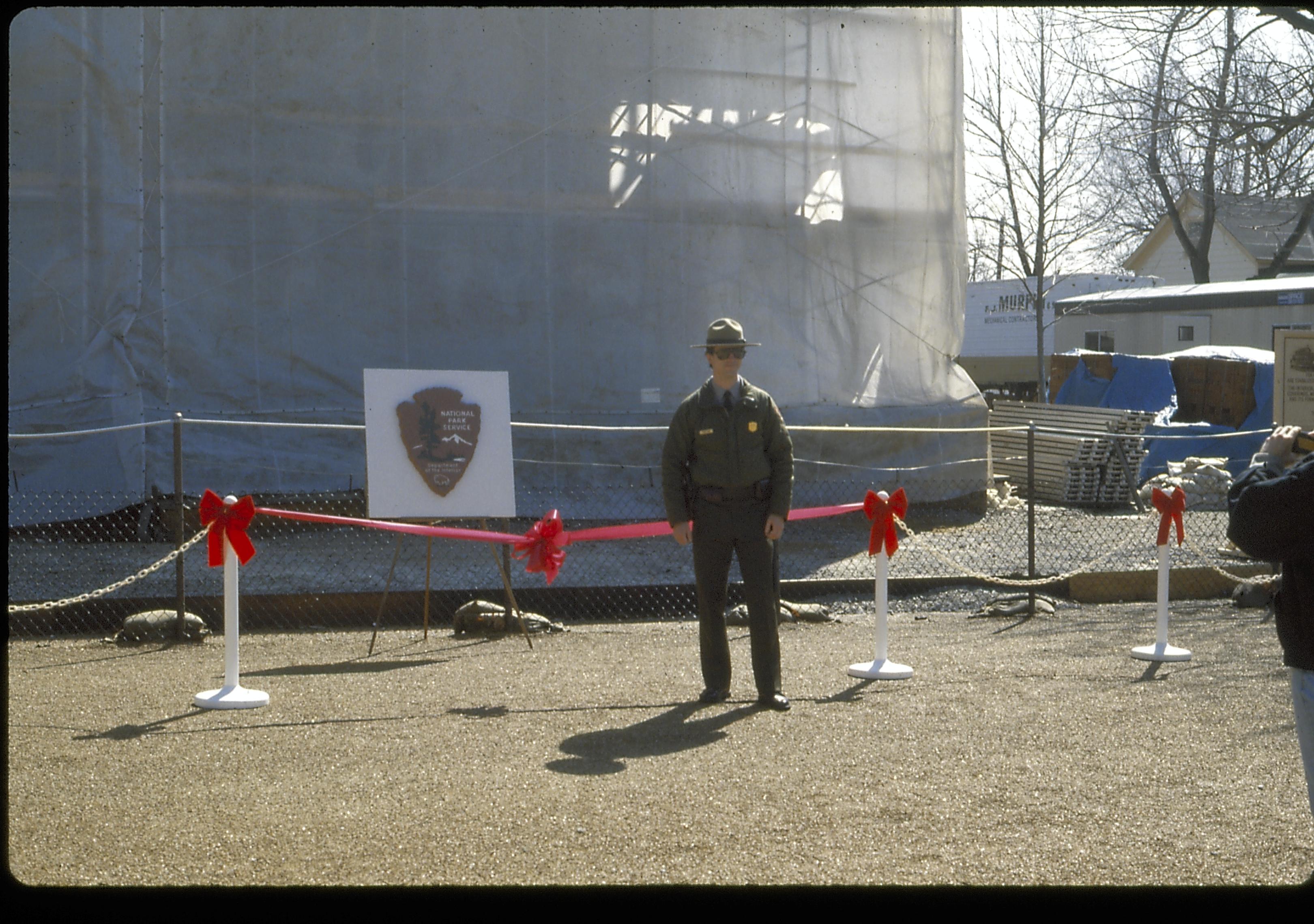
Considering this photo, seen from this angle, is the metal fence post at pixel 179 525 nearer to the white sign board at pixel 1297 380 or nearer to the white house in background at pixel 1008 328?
the white sign board at pixel 1297 380

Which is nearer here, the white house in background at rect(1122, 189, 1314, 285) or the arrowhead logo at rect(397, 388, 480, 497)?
the arrowhead logo at rect(397, 388, 480, 497)

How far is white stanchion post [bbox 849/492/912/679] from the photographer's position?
7906mm

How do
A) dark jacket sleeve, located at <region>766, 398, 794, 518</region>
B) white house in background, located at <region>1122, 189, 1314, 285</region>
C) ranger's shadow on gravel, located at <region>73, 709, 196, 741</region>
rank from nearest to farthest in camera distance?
ranger's shadow on gravel, located at <region>73, 709, 196, 741</region>
dark jacket sleeve, located at <region>766, 398, 794, 518</region>
white house in background, located at <region>1122, 189, 1314, 285</region>

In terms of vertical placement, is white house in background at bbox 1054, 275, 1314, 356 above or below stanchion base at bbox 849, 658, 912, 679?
above

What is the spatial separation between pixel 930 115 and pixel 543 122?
5215mm

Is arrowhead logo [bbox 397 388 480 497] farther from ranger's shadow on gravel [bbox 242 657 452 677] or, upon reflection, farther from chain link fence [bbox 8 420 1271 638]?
ranger's shadow on gravel [bbox 242 657 452 677]

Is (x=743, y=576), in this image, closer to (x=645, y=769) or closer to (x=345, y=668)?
(x=645, y=769)

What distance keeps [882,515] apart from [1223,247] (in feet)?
133

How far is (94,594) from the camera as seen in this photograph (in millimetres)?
8172

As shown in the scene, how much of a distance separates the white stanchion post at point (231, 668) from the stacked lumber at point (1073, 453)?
449 inches

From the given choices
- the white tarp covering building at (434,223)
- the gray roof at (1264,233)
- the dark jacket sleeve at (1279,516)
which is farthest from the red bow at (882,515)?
the gray roof at (1264,233)

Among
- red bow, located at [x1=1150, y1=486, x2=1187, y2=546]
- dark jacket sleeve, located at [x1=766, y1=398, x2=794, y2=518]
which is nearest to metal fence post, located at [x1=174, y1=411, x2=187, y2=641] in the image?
dark jacket sleeve, located at [x1=766, y1=398, x2=794, y2=518]

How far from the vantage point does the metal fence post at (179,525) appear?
8.72 metres

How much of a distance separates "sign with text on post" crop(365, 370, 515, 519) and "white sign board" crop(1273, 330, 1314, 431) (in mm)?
6480
